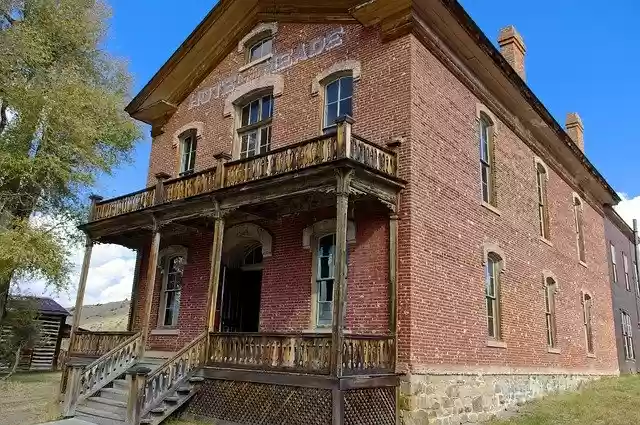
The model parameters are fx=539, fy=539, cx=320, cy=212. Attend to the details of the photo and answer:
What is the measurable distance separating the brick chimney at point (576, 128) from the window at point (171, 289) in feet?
63.6

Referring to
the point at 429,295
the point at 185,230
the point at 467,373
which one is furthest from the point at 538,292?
the point at 185,230

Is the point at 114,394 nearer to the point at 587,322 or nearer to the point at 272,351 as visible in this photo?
the point at 272,351

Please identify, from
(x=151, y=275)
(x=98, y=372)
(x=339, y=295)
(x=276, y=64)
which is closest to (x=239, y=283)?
(x=151, y=275)

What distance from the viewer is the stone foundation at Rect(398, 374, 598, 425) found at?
1027 cm

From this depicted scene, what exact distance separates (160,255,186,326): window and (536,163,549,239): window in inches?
464

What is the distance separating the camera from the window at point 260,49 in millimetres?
16016

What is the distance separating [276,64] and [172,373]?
8.79 meters

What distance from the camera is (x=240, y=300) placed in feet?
49.6

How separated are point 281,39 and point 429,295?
8.55 meters

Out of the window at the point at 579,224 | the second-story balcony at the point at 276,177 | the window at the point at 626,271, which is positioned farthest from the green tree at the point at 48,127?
the window at the point at 626,271

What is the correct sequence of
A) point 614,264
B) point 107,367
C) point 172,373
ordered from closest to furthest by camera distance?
point 172,373 → point 107,367 → point 614,264

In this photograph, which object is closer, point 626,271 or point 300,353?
point 300,353

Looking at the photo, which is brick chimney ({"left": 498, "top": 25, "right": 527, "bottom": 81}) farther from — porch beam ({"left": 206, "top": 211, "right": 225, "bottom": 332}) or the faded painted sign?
porch beam ({"left": 206, "top": 211, "right": 225, "bottom": 332})

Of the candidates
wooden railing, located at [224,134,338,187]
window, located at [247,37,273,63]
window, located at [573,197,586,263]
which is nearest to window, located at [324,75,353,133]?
wooden railing, located at [224,134,338,187]
